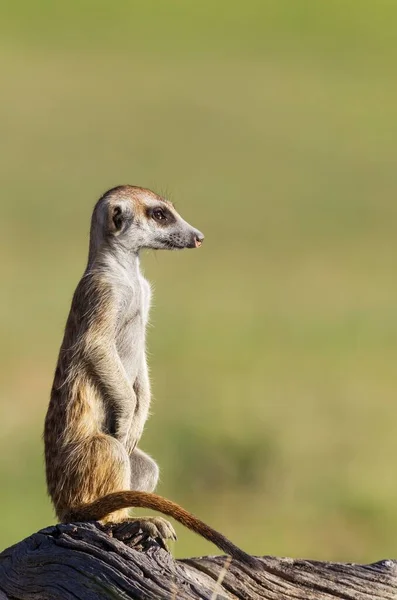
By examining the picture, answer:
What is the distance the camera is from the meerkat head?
671 centimetres

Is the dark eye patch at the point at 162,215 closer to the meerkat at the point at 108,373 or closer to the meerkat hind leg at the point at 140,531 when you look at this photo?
the meerkat at the point at 108,373

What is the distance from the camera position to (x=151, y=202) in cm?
688

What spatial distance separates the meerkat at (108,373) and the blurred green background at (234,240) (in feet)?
20.2

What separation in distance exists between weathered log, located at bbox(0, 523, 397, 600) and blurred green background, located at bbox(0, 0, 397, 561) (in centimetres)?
732

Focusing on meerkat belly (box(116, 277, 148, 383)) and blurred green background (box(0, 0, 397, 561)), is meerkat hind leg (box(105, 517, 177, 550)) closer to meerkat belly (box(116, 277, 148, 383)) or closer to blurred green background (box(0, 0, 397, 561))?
meerkat belly (box(116, 277, 148, 383))

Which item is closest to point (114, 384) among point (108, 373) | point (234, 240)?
point (108, 373)

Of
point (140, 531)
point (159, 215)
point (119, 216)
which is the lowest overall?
point (140, 531)

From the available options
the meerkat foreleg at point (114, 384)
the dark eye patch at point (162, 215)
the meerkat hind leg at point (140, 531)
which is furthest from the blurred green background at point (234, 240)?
the meerkat hind leg at point (140, 531)

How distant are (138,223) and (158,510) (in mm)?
1718

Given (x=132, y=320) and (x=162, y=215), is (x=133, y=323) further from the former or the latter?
(x=162, y=215)

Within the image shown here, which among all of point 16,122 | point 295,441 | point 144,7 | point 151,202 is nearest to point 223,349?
point 295,441

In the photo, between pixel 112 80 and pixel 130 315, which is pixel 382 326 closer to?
pixel 130 315

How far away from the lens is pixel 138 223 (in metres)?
6.78

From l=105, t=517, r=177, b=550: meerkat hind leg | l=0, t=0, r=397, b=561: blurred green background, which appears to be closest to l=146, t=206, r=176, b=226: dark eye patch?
l=105, t=517, r=177, b=550: meerkat hind leg
